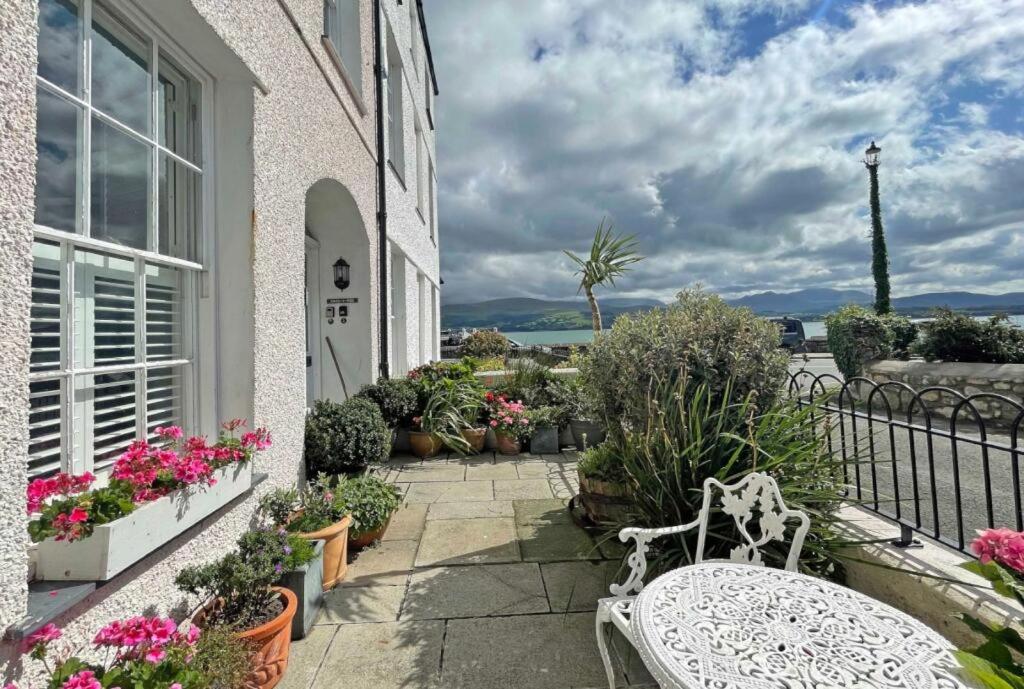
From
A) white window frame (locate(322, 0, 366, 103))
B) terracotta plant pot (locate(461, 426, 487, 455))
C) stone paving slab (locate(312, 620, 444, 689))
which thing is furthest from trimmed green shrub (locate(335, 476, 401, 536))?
white window frame (locate(322, 0, 366, 103))

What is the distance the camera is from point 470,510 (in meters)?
3.98

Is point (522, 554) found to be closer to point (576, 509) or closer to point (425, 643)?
point (576, 509)

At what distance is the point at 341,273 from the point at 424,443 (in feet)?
7.12

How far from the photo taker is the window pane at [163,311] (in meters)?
2.33

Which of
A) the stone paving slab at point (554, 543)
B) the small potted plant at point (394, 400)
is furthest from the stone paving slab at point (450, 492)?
the small potted plant at point (394, 400)

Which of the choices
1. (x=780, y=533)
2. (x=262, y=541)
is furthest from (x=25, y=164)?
(x=780, y=533)

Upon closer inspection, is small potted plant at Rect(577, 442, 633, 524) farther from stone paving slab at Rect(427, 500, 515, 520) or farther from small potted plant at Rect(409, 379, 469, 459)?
small potted plant at Rect(409, 379, 469, 459)

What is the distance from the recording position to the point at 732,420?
9.10 feet

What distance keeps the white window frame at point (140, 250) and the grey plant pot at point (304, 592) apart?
0.96 meters

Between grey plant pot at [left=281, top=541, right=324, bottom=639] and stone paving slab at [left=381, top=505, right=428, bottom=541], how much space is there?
95 centimetres

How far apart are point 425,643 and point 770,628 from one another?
1550 millimetres

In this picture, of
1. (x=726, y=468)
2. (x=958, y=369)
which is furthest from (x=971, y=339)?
(x=726, y=468)

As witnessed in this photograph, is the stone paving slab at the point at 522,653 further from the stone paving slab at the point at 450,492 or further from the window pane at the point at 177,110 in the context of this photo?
the window pane at the point at 177,110

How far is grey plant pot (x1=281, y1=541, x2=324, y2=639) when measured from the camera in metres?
2.37
